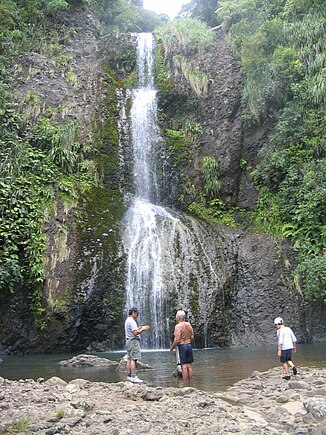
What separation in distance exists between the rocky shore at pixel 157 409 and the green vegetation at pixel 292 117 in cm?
929

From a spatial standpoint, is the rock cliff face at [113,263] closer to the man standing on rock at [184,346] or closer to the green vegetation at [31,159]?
the green vegetation at [31,159]

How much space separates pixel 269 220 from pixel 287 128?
3.72m

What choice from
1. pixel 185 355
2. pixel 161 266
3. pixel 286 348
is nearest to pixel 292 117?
pixel 161 266

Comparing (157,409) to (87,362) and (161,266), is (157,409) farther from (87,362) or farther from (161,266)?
(161,266)

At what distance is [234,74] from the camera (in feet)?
79.7

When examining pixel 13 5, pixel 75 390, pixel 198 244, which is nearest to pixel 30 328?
pixel 198 244

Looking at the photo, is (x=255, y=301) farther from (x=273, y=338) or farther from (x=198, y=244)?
(x=198, y=244)

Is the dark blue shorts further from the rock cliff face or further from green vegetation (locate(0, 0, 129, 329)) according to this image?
green vegetation (locate(0, 0, 129, 329))

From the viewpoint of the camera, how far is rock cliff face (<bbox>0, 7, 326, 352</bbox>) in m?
15.8

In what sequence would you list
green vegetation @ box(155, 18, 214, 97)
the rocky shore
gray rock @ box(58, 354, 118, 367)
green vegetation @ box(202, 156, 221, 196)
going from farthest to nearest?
green vegetation @ box(155, 18, 214, 97)
green vegetation @ box(202, 156, 221, 196)
gray rock @ box(58, 354, 118, 367)
the rocky shore

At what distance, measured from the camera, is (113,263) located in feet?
55.0

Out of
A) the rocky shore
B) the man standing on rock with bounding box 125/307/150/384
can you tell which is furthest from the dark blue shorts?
the rocky shore

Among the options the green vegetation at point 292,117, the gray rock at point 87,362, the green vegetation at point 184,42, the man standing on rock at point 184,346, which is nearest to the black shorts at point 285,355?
the man standing on rock at point 184,346

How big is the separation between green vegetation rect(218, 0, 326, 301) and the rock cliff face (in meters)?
0.92
